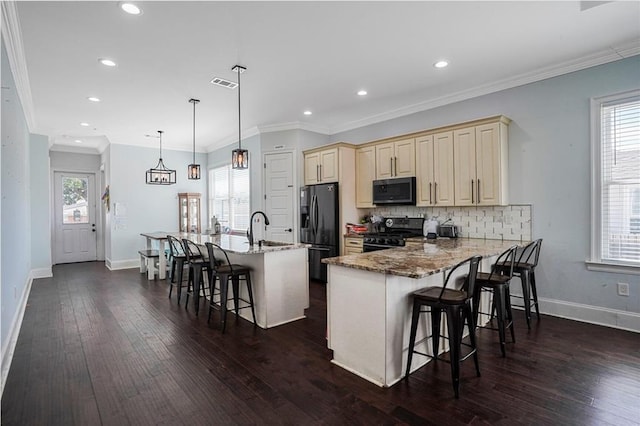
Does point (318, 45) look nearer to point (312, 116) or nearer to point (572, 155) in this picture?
point (312, 116)

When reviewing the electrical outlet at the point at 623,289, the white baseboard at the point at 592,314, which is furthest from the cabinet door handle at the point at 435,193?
the electrical outlet at the point at 623,289

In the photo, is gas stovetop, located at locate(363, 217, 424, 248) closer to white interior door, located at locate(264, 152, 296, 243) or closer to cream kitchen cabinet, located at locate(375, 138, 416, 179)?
cream kitchen cabinet, located at locate(375, 138, 416, 179)

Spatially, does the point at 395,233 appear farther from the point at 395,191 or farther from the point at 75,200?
the point at 75,200

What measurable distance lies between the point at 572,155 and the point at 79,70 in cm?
571

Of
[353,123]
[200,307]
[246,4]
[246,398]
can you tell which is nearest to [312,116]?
[353,123]

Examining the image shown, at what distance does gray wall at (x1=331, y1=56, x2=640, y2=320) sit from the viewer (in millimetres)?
3455

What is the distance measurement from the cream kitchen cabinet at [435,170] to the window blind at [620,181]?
5.15ft

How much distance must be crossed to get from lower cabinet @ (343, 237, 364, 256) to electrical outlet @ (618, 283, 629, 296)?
305 centimetres

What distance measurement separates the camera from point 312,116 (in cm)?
579

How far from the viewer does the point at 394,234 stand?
4.95 m

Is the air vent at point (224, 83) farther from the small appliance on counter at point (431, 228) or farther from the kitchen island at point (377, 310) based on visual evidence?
the small appliance on counter at point (431, 228)

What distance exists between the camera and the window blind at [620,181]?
131 inches

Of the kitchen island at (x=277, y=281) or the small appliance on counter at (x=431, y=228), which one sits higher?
the small appliance on counter at (x=431, y=228)

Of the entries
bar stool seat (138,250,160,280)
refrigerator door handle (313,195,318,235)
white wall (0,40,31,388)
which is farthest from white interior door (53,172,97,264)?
refrigerator door handle (313,195,318,235)
